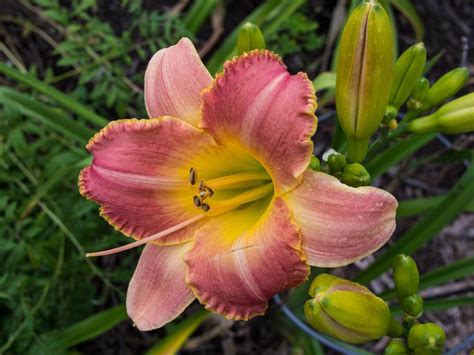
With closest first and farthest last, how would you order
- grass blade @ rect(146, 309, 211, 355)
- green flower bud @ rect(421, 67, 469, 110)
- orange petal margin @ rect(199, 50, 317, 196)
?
orange petal margin @ rect(199, 50, 317, 196)
green flower bud @ rect(421, 67, 469, 110)
grass blade @ rect(146, 309, 211, 355)

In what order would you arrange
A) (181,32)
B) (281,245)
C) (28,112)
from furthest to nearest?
(181,32)
(28,112)
(281,245)

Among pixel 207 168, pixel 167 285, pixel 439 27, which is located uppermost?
pixel 207 168

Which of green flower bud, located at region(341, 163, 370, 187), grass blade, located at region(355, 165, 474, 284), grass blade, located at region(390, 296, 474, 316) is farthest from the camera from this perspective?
grass blade, located at region(390, 296, 474, 316)

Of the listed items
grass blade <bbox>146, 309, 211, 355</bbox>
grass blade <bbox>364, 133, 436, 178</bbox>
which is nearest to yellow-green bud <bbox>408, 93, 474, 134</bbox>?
grass blade <bbox>364, 133, 436, 178</bbox>

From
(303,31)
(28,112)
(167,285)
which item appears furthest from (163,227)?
(303,31)

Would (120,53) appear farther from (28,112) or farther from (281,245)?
(281,245)

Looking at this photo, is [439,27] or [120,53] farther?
[439,27]

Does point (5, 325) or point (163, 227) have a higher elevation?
point (163, 227)

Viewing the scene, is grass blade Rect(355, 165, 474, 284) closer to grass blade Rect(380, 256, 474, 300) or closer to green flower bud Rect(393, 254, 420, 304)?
grass blade Rect(380, 256, 474, 300)
